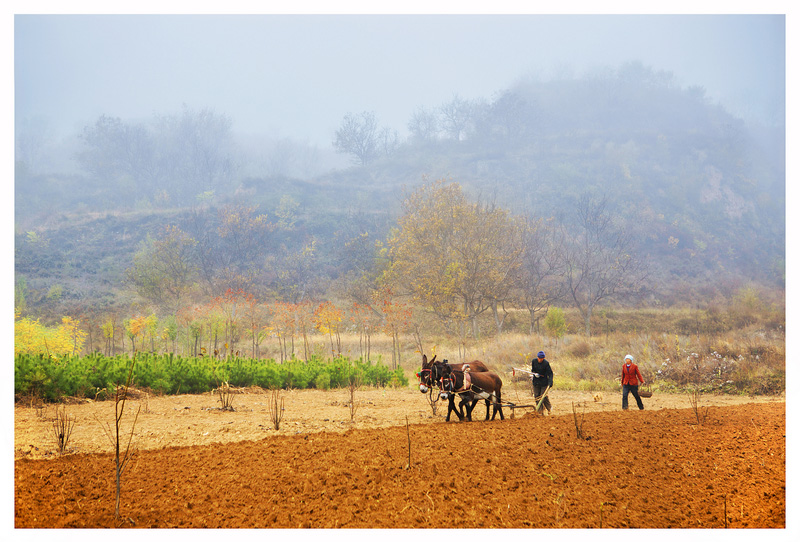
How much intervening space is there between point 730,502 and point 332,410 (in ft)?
21.4

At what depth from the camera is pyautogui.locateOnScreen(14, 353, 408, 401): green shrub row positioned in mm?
8656

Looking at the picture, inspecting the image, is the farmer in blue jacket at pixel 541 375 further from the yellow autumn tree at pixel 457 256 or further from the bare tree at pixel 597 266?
the bare tree at pixel 597 266

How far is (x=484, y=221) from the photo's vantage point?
2753 centimetres

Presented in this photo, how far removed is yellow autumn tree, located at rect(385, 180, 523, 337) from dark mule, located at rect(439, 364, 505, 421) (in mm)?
17344

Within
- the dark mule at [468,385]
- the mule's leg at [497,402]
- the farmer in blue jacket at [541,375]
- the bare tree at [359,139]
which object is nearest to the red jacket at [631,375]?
the farmer in blue jacket at [541,375]

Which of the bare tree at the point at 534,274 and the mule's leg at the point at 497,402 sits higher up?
the bare tree at the point at 534,274

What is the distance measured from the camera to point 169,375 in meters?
10.2

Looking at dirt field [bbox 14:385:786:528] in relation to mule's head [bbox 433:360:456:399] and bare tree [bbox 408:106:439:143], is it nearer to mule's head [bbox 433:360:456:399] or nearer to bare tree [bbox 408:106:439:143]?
mule's head [bbox 433:360:456:399]

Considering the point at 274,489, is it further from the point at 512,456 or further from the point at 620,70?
the point at 620,70

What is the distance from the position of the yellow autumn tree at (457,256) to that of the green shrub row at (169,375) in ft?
41.7

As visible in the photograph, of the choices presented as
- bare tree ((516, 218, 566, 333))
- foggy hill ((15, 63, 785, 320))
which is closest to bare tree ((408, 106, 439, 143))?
foggy hill ((15, 63, 785, 320))

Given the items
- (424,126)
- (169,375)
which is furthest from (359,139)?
(169,375)

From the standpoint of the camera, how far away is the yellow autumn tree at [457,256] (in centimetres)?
2573

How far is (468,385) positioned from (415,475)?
2.75 metres
